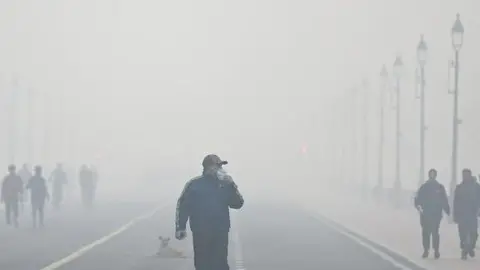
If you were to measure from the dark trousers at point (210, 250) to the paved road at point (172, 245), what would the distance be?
8229 mm

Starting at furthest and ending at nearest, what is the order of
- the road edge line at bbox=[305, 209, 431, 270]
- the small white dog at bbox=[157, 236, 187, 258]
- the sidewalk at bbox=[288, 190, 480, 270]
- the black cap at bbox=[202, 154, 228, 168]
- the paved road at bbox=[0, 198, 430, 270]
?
1. the small white dog at bbox=[157, 236, 187, 258]
2. the sidewalk at bbox=[288, 190, 480, 270]
3. the paved road at bbox=[0, 198, 430, 270]
4. the road edge line at bbox=[305, 209, 431, 270]
5. the black cap at bbox=[202, 154, 228, 168]

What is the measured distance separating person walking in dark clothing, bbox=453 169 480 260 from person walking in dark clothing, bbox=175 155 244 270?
Answer: 11.0m

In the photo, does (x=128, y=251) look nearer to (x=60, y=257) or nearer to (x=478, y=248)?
(x=60, y=257)

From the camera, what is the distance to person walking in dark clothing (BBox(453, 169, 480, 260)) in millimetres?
25516

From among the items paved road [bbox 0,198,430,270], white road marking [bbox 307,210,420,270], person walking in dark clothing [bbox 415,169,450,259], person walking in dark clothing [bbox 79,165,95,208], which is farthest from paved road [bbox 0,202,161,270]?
person walking in dark clothing [bbox 415,169,450,259]

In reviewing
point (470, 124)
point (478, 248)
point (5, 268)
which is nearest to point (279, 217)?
point (478, 248)

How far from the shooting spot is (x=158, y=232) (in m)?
37.7

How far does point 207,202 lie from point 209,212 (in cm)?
12

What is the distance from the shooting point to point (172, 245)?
3175cm

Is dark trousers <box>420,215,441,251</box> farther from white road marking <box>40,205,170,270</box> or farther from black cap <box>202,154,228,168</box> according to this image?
black cap <box>202,154,228,168</box>

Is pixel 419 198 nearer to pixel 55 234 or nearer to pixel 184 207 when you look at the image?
pixel 184 207

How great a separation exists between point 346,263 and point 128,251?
550cm

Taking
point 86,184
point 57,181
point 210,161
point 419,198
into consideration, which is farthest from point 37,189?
point 210,161

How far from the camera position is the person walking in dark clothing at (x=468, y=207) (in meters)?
25.5
